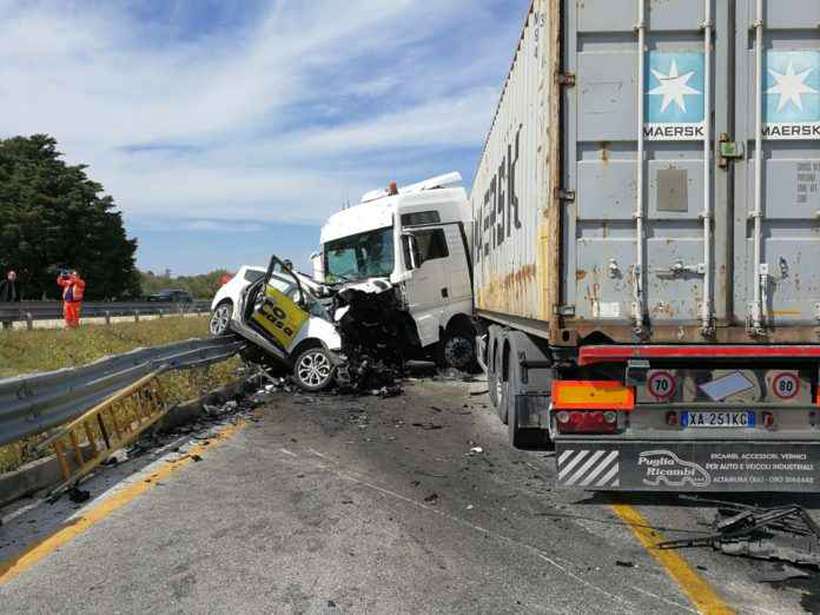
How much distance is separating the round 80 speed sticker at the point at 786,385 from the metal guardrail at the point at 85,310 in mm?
24264

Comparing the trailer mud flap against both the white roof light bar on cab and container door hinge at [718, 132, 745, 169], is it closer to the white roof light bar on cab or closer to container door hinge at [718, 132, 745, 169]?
container door hinge at [718, 132, 745, 169]

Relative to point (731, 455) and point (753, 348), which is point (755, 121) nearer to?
point (753, 348)

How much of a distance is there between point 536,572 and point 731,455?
1765mm

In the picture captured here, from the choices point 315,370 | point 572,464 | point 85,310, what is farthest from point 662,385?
point 85,310

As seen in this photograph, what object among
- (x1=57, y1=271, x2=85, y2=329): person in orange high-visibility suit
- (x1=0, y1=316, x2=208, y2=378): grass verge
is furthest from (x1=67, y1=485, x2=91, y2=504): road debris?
(x1=57, y1=271, x2=85, y2=329): person in orange high-visibility suit

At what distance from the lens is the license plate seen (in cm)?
526

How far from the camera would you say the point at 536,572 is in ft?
14.1

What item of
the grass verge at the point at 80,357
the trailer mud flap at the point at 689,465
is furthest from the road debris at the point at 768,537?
the grass verge at the point at 80,357

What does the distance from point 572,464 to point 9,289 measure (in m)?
34.1

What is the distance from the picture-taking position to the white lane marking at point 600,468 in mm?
5289

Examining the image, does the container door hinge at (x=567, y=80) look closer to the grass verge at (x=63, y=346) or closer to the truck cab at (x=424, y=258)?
the grass verge at (x=63, y=346)

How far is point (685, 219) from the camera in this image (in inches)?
205

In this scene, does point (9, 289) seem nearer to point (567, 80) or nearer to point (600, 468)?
point (567, 80)

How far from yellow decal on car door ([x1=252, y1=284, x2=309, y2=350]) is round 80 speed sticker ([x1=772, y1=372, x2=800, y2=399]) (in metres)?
8.05
